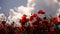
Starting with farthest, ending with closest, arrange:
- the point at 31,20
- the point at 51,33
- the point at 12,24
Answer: the point at 12,24 < the point at 31,20 < the point at 51,33

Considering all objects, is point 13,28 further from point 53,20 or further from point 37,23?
point 53,20

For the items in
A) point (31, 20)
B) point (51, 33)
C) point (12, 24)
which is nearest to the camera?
point (51, 33)

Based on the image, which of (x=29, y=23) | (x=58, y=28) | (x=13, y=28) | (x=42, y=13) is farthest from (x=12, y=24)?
(x=58, y=28)

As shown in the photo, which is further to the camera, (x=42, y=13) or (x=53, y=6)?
(x=53, y=6)

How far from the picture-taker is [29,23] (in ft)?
5.99

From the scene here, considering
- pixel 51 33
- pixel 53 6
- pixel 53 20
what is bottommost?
pixel 51 33

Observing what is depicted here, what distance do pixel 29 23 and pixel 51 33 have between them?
0.87 feet

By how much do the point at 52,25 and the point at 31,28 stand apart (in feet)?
0.66

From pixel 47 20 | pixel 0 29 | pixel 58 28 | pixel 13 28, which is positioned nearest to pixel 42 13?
pixel 47 20

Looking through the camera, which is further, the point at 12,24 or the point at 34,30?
the point at 12,24

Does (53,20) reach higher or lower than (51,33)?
higher

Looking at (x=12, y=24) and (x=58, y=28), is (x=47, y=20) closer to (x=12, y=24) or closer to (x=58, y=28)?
(x=58, y=28)

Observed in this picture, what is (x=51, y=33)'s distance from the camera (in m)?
1.68

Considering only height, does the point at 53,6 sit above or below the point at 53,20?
above
